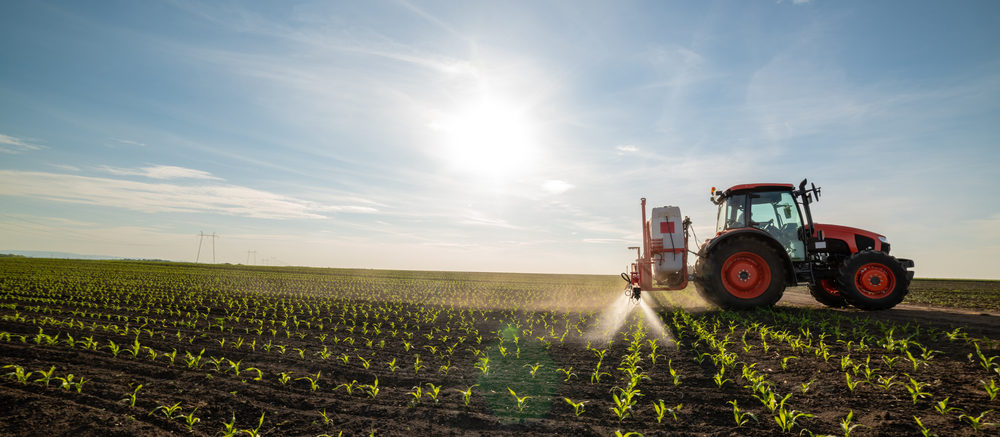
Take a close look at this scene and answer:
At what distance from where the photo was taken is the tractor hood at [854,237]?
35.9 ft

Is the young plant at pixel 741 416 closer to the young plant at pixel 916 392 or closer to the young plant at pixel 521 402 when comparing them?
the young plant at pixel 916 392

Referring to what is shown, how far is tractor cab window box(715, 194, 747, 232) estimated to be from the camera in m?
11.0

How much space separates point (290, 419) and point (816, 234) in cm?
1188

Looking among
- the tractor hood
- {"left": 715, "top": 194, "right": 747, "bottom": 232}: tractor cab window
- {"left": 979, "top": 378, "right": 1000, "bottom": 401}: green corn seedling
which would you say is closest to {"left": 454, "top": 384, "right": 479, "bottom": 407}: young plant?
{"left": 979, "top": 378, "right": 1000, "bottom": 401}: green corn seedling

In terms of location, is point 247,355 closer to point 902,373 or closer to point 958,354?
point 902,373

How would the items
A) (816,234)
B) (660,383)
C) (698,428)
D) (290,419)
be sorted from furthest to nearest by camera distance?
(816,234) < (660,383) < (290,419) < (698,428)

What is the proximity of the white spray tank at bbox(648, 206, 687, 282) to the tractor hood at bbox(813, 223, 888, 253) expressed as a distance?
329 centimetres

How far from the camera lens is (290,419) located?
4.38 metres

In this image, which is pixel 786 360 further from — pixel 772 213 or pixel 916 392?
pixel 772 213

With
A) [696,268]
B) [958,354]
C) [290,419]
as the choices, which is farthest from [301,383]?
[696,268]

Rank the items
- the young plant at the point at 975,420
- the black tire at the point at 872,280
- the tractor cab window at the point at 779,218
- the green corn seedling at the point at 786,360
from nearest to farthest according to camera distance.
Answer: the young plant at the point at 975,420 < the green corn seedling at the point at 786,360 < the black tire at the point at 872,280 < the tractor cab window at the point at 779,218

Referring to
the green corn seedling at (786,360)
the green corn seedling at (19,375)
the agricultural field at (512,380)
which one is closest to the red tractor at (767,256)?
the agricultural field at (512,380)

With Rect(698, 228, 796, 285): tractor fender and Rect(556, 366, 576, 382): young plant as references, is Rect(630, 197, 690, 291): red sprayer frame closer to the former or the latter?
Rect(698, 228, 796, 285): tractor fender

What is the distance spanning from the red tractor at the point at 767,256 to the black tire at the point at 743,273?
0.07 feet
